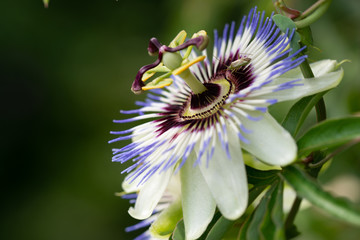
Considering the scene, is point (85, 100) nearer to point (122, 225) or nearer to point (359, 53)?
point (122, 225)

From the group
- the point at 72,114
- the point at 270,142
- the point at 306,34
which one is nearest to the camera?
the point at 270,142

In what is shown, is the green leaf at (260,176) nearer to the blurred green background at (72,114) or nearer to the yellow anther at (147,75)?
the yellow anther at (147,75)

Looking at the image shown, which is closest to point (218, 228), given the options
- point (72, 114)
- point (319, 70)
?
point (319, 70)

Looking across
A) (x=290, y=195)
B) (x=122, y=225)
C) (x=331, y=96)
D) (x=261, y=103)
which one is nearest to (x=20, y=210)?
(x=122, y=225)

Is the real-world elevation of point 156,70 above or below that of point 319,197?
above

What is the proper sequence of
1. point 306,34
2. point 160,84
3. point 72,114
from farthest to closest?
point 72,114 < point 160,84 < point 306,34

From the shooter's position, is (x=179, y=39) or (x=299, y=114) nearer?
(x=299, y=114)

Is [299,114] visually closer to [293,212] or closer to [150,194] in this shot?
[293,212]
